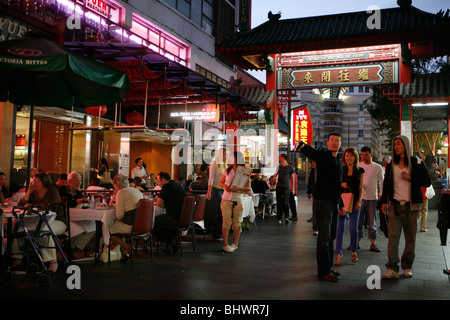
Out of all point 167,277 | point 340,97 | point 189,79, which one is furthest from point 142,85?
point 340,97

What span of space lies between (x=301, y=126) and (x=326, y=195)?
44.0ft

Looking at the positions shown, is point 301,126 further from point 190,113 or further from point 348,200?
point 348,200

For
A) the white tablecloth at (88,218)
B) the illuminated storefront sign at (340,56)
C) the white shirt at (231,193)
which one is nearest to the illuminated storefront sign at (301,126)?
the illuminated storefront sign at (340,56)

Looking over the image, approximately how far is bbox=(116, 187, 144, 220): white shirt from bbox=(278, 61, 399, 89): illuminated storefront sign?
38.7 ft

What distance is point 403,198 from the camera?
5758mm

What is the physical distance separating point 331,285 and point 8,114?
9.08 m

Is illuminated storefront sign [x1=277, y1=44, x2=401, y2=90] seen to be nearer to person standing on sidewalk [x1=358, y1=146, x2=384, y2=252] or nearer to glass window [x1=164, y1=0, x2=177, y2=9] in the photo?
glass window [x1=164, y1=0, x2=177, y2=9]

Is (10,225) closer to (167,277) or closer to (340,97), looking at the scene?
(167,277)

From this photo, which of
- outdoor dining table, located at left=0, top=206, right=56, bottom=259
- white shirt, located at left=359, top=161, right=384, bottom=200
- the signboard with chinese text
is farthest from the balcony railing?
outdoor dining table, located at left=0, top=206, right=56, bottom=259

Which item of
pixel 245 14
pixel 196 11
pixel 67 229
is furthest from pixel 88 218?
pixel 245 14

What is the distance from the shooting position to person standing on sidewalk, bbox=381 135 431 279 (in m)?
5.70

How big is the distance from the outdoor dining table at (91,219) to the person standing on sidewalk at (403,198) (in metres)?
4.26

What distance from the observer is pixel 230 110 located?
47.3ft

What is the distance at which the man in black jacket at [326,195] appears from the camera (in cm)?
559
